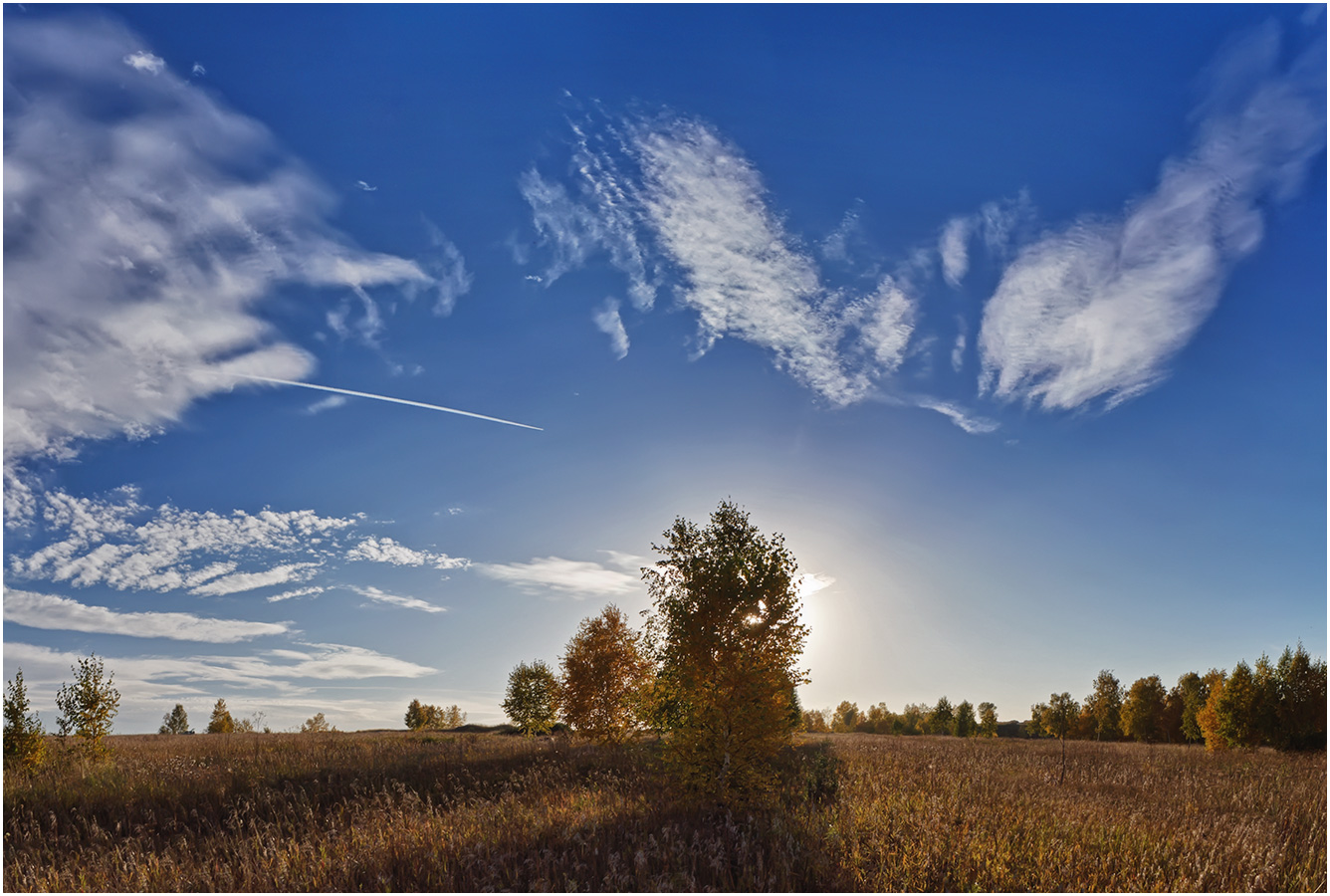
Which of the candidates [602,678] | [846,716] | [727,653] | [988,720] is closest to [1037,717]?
[988,720]

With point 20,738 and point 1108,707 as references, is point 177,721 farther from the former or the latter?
point 1108,707

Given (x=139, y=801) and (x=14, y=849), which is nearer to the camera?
(x=14, y=849)

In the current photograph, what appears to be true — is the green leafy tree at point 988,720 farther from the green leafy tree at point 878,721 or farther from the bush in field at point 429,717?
the bush in field at point 429,717

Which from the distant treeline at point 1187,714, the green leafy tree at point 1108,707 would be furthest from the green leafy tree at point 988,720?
the green leafy tree at point 1108,707

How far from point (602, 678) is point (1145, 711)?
55418 millimetres

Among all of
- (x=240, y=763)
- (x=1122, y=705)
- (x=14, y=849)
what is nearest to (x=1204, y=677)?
(x=1122, y=705)

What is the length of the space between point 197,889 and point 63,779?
46.5ft

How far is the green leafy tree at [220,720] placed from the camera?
71438 mm

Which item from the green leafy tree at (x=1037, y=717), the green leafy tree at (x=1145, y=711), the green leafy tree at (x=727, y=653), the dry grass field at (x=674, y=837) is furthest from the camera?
the green leafy tree at (x=1037, y=717)

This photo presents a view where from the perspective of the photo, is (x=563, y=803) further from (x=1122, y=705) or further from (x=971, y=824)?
(x=1122, y=705)

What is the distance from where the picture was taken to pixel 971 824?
9195 mm

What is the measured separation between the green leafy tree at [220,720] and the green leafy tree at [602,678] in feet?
212

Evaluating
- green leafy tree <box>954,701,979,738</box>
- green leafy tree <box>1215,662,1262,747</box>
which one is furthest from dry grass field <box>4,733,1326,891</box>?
green leafy tree <box>954,701,979,738</box>

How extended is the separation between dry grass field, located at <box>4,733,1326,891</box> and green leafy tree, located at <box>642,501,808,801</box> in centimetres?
84
